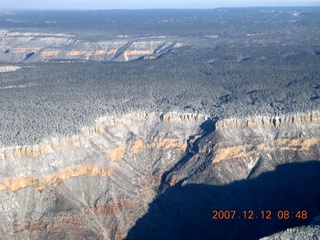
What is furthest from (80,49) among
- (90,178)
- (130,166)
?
(90,178)

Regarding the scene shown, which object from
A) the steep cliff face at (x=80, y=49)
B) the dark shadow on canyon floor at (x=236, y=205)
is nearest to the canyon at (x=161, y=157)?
the dark shadow on canyon floor at (x=236, y=205)

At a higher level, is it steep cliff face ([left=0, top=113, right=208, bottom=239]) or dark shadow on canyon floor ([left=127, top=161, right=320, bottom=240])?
steep cliff face ([left=0, top=113, right=208, bottom=239])

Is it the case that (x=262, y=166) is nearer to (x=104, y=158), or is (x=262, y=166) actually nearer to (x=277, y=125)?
(x=277, y=125)

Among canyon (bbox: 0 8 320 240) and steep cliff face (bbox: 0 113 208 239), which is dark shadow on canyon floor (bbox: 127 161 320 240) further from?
steep cliff face (bbox: 0 113 208 239)

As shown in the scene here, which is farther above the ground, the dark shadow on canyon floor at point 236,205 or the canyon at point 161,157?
the canyon at point 161,157
